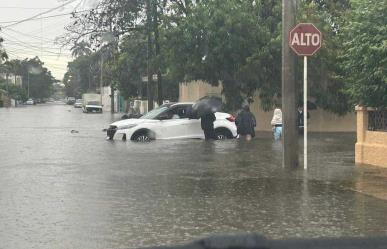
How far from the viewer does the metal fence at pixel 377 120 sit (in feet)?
43.0

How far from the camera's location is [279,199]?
29.5 feet

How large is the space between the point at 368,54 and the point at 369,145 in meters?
2.02

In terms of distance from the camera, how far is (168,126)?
21141mm

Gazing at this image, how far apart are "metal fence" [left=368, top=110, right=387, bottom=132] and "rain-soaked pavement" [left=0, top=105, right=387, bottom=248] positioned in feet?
3.46

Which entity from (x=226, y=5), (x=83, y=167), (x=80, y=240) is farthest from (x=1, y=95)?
(x=80, y=240)

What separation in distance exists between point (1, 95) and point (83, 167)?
9539 centimetres

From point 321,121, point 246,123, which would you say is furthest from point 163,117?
point 321,121

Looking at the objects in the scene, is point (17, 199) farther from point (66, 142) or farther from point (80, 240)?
point (66, 142)

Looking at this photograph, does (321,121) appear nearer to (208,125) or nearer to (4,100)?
(208,125)

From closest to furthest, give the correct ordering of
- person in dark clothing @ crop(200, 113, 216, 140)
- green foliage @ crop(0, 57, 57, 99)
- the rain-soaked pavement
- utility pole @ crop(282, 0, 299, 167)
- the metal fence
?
the rain-soaked pavement
utility pole @ crop(282, 0, 299, 167)
the metal fence
person in dark clothing @ crop(200, 113, 216, 140)
green foliage @ crop(0, 57, 57, 99)

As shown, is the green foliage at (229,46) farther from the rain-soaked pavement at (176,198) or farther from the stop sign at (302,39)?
the stop sign at (302,39)

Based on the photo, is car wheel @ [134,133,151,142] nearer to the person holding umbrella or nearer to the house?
the person holding umbrella

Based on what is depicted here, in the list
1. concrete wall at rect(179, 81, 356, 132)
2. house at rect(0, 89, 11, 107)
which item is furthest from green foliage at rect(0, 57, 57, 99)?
concrete wall at rect(179, 81, 356, 132)

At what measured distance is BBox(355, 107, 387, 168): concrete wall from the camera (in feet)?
41.7
